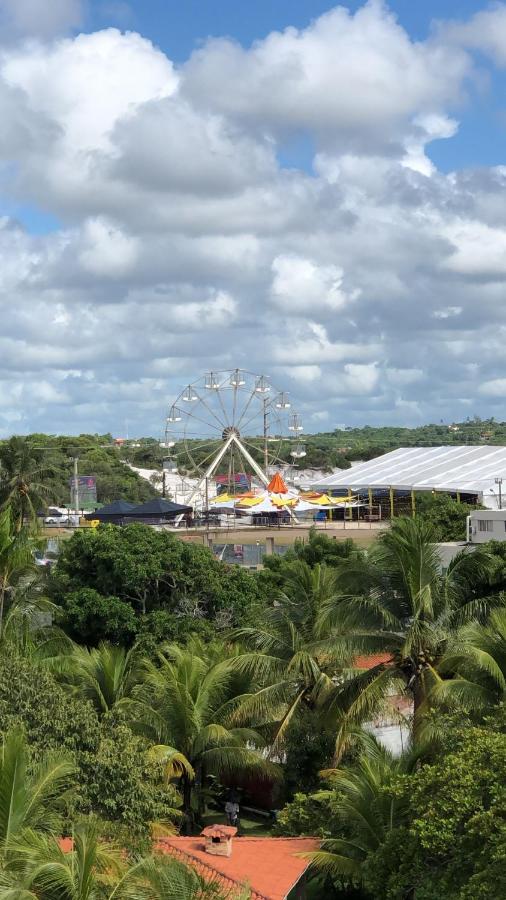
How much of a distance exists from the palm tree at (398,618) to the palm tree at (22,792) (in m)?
6.68

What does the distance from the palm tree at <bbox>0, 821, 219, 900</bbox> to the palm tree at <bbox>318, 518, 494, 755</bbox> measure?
817cm

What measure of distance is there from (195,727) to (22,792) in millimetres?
9824

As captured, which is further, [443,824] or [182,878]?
[443,824]

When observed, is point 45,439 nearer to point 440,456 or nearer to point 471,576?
point 440,456

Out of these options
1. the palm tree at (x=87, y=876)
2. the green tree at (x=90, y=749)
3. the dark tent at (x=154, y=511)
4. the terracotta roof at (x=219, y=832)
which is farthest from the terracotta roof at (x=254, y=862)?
the dark tent at (x=154, y=511)

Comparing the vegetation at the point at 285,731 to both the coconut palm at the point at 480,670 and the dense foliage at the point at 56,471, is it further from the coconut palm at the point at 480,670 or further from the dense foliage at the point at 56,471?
the dense foliage at the point at 56,471

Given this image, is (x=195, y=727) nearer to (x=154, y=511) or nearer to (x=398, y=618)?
(x=398, y=618)

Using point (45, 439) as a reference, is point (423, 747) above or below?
below

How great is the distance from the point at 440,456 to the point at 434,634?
83.7m

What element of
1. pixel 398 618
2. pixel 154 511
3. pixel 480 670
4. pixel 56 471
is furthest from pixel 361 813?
pixel 154 511

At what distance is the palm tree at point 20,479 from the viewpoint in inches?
2244

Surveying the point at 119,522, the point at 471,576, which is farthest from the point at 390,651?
the point at 119,522

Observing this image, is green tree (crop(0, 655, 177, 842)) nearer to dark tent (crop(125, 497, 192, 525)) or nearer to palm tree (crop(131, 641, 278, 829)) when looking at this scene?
palm tree (crop(131, 641, 278, 829))

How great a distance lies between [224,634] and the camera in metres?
35.4
